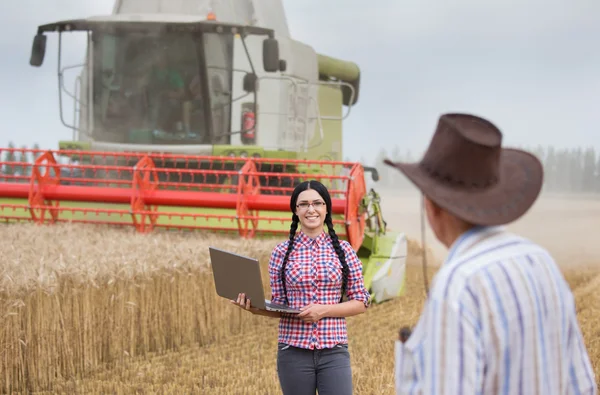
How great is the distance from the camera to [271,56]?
9.19 meters

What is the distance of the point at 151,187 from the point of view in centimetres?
915

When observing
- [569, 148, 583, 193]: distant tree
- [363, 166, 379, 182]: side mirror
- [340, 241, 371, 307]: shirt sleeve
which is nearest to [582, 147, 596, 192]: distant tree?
[569, 148, 583, 193]: distant tree

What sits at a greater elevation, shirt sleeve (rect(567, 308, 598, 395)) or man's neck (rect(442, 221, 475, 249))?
man's neck (rect(442, 221, 475, 249))

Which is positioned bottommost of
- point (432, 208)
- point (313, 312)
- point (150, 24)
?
point (313, 312)

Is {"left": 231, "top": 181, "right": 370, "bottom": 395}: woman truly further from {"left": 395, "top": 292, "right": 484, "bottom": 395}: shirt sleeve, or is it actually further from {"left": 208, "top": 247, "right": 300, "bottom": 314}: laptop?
{"left": 395, "top": 292, "right": 484, "bottom": 395}: shirt sleeve

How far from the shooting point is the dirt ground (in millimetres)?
16812

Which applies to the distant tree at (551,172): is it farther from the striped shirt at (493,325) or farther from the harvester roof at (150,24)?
the striped shirt at (493,325)

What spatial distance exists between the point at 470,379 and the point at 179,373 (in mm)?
4157

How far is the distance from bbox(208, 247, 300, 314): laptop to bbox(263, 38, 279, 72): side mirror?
621cm

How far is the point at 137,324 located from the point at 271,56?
381cm

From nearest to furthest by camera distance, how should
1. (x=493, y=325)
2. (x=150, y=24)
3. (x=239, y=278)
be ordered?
(x=493, y=325), (x=239, y=278), (x=150, y=24)

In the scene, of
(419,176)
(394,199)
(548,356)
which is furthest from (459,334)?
(394,199)

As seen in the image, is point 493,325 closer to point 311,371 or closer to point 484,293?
point 484,293

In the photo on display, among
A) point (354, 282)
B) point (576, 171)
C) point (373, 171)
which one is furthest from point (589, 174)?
point (354, 282)
